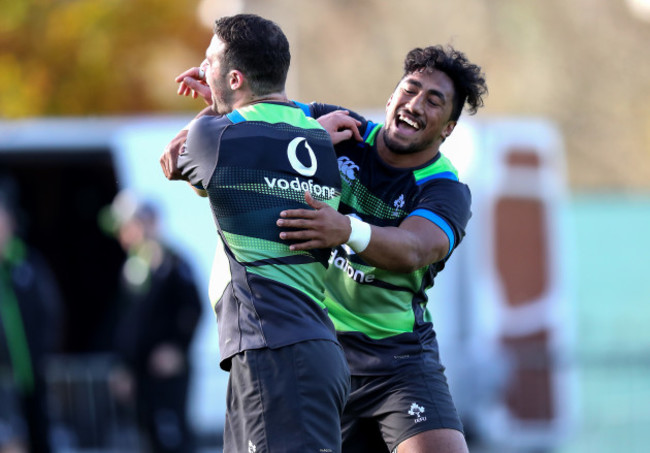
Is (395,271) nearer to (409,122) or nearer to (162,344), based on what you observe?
(409,122)

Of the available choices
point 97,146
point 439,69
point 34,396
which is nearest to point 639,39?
point 97,146

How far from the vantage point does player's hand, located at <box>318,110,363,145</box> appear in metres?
5.10

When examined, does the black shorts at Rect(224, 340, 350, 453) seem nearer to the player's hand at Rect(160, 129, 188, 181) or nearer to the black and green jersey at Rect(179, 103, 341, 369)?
the black and green jersey at Rect(179, 103, 341, 369)

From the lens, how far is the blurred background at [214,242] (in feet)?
39.6

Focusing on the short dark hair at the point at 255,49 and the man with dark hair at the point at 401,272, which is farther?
the man with dark hair at the point at 401,272

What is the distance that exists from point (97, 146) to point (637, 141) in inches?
870

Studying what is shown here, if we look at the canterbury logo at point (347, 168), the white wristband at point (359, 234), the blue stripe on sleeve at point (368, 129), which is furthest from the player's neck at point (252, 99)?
the blue stripe on sleeve at point (368, 129)

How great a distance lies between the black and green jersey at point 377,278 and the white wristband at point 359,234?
0.56 metres

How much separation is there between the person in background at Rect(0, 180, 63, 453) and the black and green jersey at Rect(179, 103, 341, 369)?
5.38 m

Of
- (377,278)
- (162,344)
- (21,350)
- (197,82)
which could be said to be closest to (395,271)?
(377,278)

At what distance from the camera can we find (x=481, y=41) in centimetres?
2992

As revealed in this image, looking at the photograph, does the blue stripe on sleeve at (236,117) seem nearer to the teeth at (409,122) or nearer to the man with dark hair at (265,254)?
the man with dark hair at (265,254)

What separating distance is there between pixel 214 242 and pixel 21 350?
302 centimetres

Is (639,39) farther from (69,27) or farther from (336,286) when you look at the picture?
(336,286)
